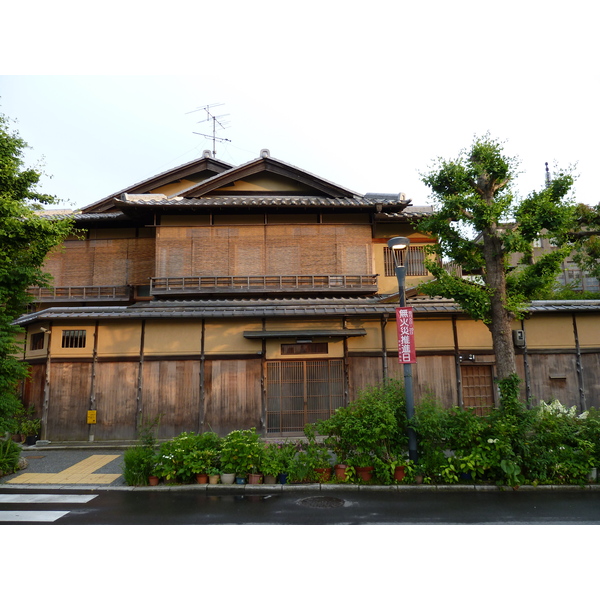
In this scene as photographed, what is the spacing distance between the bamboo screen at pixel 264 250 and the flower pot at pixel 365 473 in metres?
9.25

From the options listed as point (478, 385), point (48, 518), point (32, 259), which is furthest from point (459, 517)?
point (32, 259)

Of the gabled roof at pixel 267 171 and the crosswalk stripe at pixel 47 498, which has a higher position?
the gabled roof at pixel 267 171

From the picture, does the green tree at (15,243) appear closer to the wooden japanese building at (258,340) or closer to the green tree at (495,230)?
the wooden japanese building at (258,340)

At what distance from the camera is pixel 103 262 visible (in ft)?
61.5

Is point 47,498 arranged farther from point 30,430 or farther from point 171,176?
point 171,176

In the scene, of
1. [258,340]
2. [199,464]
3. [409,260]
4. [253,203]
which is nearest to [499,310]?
[409,260]

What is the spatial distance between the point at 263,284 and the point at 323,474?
9049 millimetres

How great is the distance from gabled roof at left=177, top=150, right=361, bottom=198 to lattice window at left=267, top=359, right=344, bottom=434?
7.71m

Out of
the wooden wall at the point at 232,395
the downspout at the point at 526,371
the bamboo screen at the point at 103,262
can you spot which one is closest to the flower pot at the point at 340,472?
the wooden wall at the point at 232,395

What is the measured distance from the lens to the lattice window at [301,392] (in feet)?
47.2

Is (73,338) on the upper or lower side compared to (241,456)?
upper

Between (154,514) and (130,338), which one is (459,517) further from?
(130,338)

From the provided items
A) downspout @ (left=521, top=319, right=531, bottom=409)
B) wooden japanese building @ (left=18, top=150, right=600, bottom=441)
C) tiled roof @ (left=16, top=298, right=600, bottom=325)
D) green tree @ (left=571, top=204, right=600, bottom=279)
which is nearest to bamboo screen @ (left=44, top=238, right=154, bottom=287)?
wooden japanese building @ (left=18, top=150, right=600, bottom=441)

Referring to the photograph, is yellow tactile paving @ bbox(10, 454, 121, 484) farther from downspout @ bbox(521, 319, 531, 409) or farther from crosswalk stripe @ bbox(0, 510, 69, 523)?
downspout @ bbox(521, 319, 531, 409)
